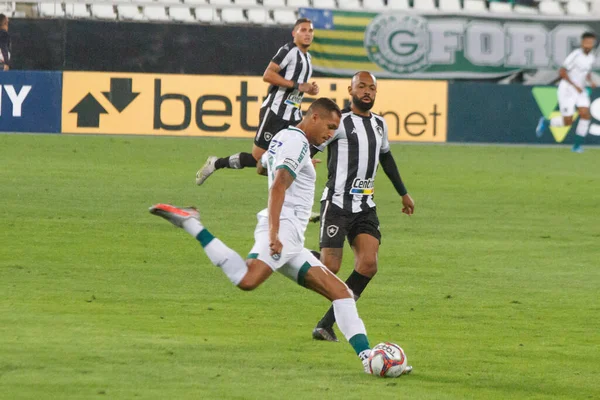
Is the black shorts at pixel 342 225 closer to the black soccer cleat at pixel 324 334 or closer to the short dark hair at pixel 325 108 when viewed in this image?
the black soccer cleat at pixel 324 334

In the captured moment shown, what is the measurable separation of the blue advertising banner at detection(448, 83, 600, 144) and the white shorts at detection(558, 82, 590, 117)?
2.35ft

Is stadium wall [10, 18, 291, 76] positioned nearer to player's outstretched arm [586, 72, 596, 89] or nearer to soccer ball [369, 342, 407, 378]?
Answer: player's outstretched arm [586, 72, 596, 89]

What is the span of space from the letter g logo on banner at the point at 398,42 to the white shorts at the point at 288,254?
66.7 feet

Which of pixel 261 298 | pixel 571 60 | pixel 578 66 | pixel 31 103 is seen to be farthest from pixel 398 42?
pixel 261 298

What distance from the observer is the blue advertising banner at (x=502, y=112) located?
26375 millimetres

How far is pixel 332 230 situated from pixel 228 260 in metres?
1.41

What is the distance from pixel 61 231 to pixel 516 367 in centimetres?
663

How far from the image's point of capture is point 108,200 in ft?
51.7

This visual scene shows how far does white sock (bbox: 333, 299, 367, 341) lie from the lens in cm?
735

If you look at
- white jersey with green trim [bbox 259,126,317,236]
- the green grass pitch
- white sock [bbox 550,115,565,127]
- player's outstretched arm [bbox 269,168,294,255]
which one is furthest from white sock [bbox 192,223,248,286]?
white sock [bbox 550,115,565,127]

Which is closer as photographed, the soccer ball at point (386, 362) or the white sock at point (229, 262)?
the soccer ball at point (386, 362)

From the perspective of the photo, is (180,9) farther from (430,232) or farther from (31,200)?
(430,232)

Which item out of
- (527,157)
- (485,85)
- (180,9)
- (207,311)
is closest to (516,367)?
Result: (207,311)

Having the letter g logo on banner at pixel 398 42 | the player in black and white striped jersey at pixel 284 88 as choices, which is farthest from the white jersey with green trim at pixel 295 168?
the letter g logo on banner at pixel 398 42
